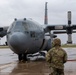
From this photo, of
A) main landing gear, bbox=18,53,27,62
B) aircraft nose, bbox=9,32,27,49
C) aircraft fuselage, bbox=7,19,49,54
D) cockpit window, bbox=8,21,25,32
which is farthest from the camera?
main landing gear, bbox=18,53,27,62

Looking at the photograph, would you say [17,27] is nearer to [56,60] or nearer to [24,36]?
[24,36]

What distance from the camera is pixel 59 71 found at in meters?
8.38

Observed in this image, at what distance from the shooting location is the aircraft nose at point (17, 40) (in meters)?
17.4

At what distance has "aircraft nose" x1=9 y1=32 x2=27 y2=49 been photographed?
17422 mm

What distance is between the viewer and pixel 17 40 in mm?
17438

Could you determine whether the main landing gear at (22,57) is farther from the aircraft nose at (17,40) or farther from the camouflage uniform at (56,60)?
the camouflage uniform at (56,60)

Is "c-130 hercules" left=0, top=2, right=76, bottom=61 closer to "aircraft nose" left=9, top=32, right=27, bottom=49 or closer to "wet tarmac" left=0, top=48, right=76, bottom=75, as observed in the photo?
"aircraft nose" left=9, top=32, right=27, bottom=49

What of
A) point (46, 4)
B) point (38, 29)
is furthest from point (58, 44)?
point (46, 4)

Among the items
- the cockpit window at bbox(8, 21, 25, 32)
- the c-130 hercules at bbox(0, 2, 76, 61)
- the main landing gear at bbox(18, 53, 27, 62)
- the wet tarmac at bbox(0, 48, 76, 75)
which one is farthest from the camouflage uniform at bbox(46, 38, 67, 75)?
the main landing gear at bbox(18, 53, 27, 62)

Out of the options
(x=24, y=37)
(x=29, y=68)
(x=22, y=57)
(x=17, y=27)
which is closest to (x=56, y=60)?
(x=29, y=68)

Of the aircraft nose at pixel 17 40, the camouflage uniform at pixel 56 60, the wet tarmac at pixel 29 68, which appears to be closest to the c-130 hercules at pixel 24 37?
the aircraft nose at pixel 17 40

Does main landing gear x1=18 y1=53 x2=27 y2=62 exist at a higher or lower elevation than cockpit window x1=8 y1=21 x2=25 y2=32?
lower

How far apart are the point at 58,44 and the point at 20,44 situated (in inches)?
375

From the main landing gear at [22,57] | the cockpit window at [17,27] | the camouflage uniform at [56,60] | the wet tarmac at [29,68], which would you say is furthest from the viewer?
the main landing gear at [22,57]
